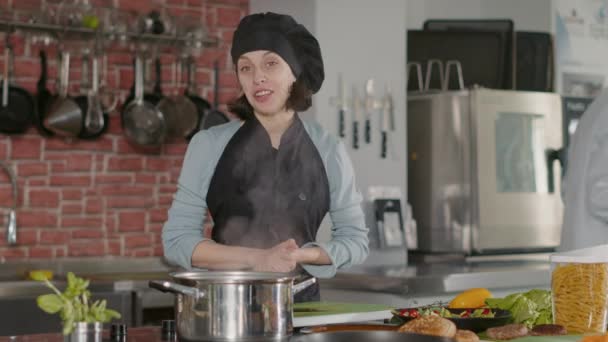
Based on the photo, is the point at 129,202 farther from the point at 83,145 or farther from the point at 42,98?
the point at 42,98

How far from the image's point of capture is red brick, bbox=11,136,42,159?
4203 mm

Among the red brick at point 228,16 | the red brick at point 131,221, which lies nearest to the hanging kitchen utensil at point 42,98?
the red brick at point 131,221

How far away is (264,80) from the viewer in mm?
2461

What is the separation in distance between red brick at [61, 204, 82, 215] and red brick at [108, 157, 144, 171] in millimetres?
227

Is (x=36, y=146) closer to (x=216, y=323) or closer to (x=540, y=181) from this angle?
(x=540, y=181)

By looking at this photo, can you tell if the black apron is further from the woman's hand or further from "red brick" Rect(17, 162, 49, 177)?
"red brick" Rect(17, 162, 49, 177)

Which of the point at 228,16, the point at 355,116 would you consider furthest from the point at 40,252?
the point at 355,116

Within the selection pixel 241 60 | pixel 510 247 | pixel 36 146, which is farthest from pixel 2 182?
pixel 510 247

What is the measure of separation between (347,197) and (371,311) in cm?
55

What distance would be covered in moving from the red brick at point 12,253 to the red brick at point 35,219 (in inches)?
4.2

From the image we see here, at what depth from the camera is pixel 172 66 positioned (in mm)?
4609

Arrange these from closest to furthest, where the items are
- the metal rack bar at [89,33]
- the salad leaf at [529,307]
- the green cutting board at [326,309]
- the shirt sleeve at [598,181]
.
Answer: the green cutting board at [326,309], the salad leaf at [529,307], the shirt sleeve at [598,181], the metal rack bar at [89,33]

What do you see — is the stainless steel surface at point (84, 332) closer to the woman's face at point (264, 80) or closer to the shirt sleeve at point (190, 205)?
the shirt sleeve at point (190, 205)

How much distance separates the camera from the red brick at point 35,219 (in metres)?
4.24
